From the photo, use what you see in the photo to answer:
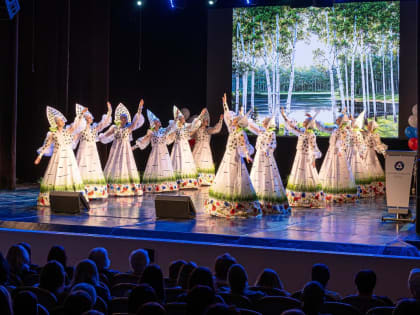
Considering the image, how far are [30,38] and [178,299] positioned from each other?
1104 centimetres

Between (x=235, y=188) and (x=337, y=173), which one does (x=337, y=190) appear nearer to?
(x=337, y=173)

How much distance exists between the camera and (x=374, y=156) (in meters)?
12.6

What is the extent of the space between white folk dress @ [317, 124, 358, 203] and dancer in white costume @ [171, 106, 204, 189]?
10.2 ft

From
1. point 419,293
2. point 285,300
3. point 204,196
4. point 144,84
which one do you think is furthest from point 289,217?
point 144,84

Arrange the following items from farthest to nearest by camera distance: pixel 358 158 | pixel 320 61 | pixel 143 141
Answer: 1. pixel 320 61
2. pixel 358 158
3. pixel 143 141

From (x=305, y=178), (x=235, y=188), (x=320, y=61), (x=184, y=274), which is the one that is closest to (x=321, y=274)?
(x=184, y=274)

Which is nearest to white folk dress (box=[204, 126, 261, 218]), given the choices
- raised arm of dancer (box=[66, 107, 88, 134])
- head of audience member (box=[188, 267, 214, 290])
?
raised arm of dancer (box=[66, 107, 88, 134])

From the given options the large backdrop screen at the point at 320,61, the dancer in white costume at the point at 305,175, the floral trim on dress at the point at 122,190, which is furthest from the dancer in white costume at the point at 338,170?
the floral trim on dress at the point at 122,190

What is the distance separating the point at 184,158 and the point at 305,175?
3.52 metres

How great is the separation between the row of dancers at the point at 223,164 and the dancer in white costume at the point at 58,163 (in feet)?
0.05

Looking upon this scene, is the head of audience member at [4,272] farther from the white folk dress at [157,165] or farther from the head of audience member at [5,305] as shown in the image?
the white folk dress at [157,165]

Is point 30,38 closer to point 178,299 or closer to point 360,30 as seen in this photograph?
point 360,30

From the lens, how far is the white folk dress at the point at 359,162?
39.5 ft

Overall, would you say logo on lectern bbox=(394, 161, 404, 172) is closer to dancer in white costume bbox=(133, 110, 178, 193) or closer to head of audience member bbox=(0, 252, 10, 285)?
dancer in white costume bbox=(133, 110, 178, 193)
